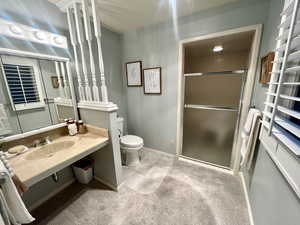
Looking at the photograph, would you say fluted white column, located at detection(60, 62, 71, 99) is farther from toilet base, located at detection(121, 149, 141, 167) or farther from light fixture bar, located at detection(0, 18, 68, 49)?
toilet base, located at detection(121, 149, 141, 167)

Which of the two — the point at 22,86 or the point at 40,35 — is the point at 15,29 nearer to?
the point at 40,35

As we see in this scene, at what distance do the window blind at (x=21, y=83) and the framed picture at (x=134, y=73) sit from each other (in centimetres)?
139

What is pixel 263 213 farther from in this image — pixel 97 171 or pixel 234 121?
pixel 97 171

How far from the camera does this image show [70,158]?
40.6 inches

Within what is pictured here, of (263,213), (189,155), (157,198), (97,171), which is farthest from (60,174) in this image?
(263,213)

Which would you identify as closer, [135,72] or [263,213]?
[263,213]

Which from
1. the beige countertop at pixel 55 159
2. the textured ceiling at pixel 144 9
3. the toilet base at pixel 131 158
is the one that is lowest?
the toilet base at pixel 131 158

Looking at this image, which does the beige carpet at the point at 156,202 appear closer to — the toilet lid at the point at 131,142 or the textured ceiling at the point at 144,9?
the toilet lid at the point at 131,142

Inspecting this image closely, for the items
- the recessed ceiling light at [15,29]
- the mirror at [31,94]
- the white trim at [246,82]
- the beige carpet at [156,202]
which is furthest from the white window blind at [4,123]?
the white trim at [246,82]

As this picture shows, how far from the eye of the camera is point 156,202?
1.39 meters

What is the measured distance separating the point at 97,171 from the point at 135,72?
1752 millimetres

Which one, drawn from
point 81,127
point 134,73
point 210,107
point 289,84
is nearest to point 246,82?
point 210,107

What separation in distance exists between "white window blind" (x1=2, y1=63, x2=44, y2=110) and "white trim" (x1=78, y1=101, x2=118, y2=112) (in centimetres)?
40

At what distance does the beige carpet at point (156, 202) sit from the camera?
1.22 meters
